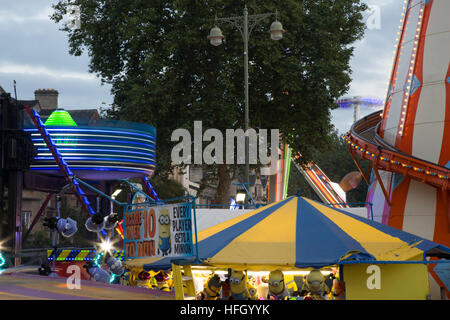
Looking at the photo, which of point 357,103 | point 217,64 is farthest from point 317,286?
point 357,103

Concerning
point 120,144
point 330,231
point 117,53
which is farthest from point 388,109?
point 117,53

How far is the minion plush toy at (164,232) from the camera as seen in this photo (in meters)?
11.0

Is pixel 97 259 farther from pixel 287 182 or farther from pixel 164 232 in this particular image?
pixel 287 182

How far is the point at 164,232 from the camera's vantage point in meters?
11.1

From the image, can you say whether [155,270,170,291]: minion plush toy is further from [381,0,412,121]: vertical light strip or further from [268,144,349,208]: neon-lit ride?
[268,144,349,208]: neon-lit ride

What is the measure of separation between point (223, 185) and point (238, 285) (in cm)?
2657

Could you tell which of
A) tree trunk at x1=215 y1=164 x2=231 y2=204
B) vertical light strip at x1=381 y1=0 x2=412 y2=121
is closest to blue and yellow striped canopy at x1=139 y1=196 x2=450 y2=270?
vertical light strip at x1=381 y1=0 x2=412 y2=121

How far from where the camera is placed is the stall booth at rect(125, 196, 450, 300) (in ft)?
36.7

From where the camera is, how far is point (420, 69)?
73.7ft

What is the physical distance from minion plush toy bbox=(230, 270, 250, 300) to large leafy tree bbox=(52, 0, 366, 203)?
76.3ft

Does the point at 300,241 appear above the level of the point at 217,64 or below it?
below

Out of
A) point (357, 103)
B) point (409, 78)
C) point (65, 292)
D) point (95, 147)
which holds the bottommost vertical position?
point (65, 292)

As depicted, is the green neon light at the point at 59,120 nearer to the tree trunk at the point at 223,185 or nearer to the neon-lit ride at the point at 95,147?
the neon-lit ride at the point at 95,147

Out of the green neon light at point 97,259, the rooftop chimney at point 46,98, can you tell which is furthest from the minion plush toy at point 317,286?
the rooftop chimney at point 46,98
